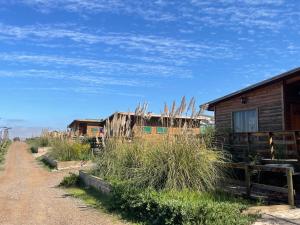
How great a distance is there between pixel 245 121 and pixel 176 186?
25.9ft

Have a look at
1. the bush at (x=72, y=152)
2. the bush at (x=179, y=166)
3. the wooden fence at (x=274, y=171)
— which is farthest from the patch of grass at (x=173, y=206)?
the bush at (x=72, y=152)

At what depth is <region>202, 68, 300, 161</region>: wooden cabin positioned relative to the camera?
12.0 m

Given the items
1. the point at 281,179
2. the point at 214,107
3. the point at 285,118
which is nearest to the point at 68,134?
the point at 214,107

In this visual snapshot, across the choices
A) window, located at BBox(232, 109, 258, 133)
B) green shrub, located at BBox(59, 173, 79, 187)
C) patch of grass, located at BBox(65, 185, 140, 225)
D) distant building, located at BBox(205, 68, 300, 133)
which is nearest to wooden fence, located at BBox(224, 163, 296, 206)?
patch of grass, located at BBox(65, 185, 140, 225)

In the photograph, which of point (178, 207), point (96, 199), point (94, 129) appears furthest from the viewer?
point (94, 129)

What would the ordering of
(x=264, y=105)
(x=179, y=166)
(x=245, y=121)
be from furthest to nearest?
(x=245, y=121) → (x=264, y=105) → (x=179, y=166)

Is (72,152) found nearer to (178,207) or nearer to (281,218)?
(178,207)

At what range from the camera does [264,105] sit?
559 inches

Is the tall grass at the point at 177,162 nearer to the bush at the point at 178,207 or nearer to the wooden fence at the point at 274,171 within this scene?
the bush at the point at 178,207

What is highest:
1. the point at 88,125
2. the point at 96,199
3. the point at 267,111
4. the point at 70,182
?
the point at 88,125

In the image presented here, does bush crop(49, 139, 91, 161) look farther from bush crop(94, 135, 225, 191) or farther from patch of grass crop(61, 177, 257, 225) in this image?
bush crop(94, 135, 225, 191)

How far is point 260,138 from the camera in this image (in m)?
13.5

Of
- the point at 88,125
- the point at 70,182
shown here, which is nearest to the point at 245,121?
the point at 70,182

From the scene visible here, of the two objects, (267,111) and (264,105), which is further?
(264,105)
